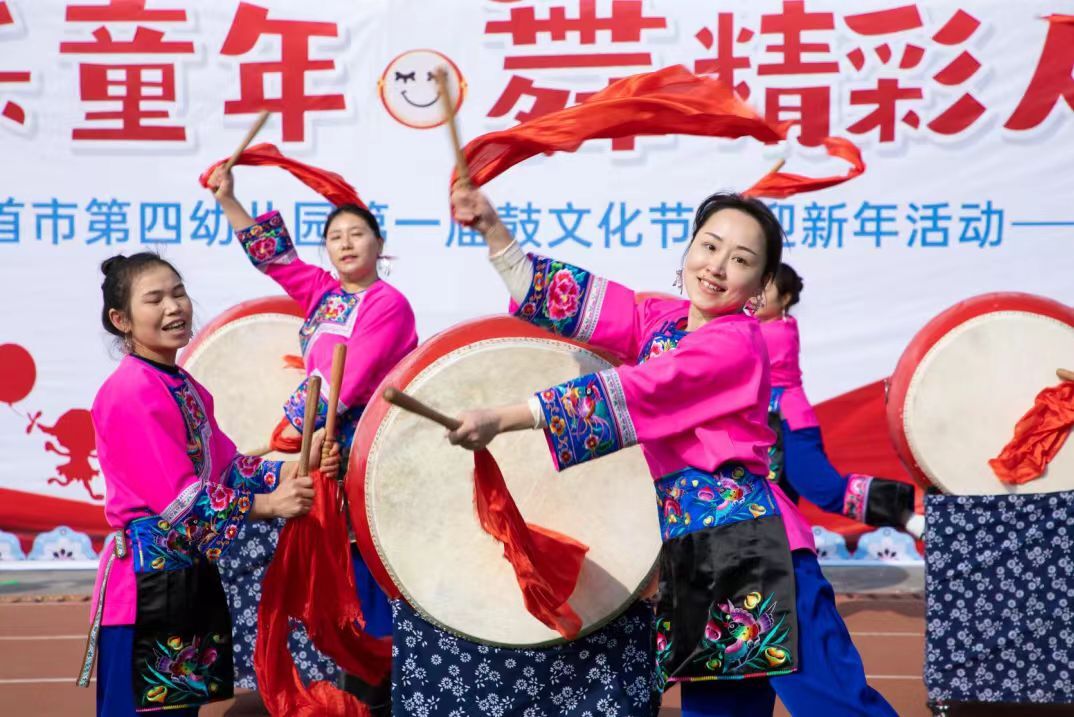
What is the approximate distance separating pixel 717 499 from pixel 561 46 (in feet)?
11.6

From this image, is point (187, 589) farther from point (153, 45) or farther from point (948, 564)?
point (153, 45)

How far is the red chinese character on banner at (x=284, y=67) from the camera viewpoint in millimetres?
5195

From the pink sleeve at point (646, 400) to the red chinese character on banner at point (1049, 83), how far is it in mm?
3598

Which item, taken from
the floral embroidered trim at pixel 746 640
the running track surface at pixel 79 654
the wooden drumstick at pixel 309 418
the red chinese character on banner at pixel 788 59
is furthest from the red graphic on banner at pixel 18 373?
the floral embroidered trim at pixel 746 640

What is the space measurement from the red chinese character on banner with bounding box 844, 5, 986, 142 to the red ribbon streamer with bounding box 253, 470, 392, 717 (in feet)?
11.0

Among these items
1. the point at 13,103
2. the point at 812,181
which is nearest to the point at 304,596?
the point at 812,181

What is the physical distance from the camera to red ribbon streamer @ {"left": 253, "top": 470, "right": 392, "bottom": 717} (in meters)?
2.47

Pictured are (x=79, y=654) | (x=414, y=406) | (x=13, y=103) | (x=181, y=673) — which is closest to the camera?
(x=414, y=406)

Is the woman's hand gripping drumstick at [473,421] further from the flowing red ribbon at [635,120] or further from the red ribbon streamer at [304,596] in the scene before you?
the red ribbon streamer at [304,596]

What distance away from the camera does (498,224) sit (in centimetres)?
225

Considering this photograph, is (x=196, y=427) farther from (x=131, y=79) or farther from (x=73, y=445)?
(x=131, y=79)

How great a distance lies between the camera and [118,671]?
220 centimetres

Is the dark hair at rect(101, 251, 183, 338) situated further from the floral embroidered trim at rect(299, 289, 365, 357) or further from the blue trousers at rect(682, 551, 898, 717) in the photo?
the blue trousers at rect(682, 551, 898, 717)

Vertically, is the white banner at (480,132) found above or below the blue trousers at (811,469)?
above
